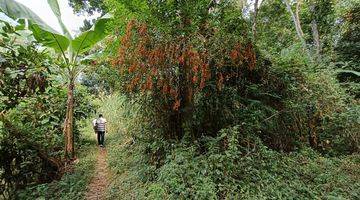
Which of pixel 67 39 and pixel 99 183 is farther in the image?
pixel 99 183

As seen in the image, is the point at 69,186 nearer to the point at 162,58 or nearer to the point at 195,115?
the point at 195,115

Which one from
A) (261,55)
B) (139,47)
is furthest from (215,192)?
(261,55)

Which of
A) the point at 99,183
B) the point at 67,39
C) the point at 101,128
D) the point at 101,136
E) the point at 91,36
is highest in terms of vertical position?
the point at 91,36

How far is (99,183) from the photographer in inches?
278

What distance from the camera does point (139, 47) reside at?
17.6ft

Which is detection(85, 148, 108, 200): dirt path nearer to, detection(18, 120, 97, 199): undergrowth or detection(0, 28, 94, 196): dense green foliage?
detection(18, 120, 97, 199): undergrowth

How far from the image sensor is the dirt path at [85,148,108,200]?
245 inches

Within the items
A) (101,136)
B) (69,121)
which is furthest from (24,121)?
(101,136)

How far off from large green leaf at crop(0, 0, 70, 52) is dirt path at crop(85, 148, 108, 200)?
10.5 feet

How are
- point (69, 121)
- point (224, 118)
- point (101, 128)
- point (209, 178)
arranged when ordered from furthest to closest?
point (101, 128) < point (69, 121) < point (224, 118) < point (209, 178)

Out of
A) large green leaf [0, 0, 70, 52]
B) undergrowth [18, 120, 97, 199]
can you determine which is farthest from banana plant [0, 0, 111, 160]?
undergrowth [18, 120, 97, 199]

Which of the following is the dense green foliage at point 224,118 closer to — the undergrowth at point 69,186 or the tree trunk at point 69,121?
the undergrowth at point 69,186

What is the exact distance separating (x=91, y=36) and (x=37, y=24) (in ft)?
5.51

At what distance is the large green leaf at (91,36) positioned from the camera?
689cm
